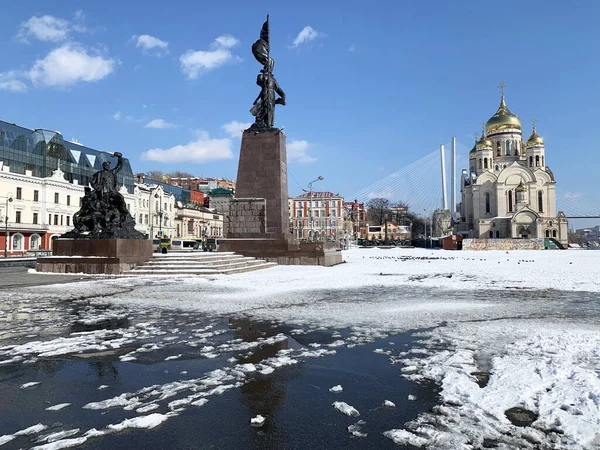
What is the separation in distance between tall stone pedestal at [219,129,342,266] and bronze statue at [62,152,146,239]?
19.6 ft

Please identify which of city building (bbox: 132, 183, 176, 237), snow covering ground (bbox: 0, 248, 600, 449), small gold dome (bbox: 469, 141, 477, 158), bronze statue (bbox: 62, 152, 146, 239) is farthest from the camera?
small gold dome (bbox: 469, 141, 477, 158)

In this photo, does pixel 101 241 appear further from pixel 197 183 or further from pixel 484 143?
pixel 197 183

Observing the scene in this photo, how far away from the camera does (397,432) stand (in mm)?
3133

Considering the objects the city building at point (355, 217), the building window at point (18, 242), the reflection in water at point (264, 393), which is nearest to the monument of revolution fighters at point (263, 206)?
the reflection in water at point (264, 393)

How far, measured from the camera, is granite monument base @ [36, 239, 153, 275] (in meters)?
17.1

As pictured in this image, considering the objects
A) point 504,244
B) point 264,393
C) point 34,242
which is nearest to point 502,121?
point 504,244

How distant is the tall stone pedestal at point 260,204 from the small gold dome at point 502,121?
7648 centimetres

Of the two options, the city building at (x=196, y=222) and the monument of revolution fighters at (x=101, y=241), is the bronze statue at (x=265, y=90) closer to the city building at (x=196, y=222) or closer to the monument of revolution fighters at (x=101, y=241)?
the monument of revolution fighters at (x=101, y=241)

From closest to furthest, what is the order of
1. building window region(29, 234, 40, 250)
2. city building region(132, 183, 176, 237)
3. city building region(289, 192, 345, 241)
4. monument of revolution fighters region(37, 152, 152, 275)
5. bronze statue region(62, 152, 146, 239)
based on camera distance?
monument of revolution fighters region(37, 152, 152, 275)
bronze statue region(62, 152, 146, 239)
building window region(29, 234, 40, 250)
city building region(132, 183, 176, 237)
city building region(289, 192, 345, 241)

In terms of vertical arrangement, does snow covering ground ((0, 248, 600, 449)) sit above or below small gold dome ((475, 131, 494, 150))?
below

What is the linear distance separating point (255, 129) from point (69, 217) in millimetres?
39477

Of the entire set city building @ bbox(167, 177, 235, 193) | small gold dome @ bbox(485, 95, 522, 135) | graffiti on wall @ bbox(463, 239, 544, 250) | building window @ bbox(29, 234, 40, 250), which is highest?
small gold dome @ bbox(485, 95, 522, 135)

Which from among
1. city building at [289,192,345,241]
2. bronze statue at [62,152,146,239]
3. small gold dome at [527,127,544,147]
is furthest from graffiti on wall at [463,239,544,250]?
bronze statue at [62,152,146,239]

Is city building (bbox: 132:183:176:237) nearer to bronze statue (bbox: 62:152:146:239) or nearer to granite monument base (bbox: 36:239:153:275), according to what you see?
bronze statue (bbox: 62:152:146:239)
